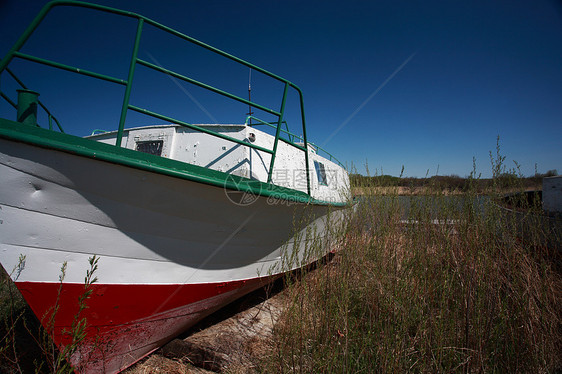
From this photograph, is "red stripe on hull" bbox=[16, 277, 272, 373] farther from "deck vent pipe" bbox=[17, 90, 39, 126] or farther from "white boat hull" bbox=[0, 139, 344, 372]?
"deck vent pipe" bbox=[17, 90, 39, 126]

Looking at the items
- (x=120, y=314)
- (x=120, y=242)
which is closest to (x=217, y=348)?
(x=120, y=314)

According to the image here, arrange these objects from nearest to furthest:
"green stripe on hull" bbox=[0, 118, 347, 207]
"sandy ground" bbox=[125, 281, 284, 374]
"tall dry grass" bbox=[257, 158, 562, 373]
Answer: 1. "green stripe on hull" bbox=[0, 118, 347, 207]
2. "tall dry grass" bbox=[257, 158, 562, 373]
3. "sandy ground" bbox=[125, 281, 284, 374]

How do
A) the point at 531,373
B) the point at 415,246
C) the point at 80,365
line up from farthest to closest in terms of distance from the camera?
the point at 415,246, the point at 80,365, the point at 531,373

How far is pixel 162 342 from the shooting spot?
268 centimetres

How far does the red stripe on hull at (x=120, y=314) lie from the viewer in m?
1.96

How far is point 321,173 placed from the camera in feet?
17.7

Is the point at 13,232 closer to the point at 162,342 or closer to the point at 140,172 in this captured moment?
the point at 140,172

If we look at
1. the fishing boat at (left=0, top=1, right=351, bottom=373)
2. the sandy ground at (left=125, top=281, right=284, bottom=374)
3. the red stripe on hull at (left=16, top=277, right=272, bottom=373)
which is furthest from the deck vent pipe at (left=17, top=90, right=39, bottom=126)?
the sandy ground at (left=125, top=281, right=284, bottom=374)

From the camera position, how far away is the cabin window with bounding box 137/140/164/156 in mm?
3766

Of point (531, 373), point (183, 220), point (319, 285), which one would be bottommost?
point (531, 373)

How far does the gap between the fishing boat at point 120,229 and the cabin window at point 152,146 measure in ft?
4.74

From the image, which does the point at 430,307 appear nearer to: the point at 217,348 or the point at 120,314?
the point at 217,348

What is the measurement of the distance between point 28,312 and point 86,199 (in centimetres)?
314


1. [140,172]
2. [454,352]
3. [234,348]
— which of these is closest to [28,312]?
[234,348]
